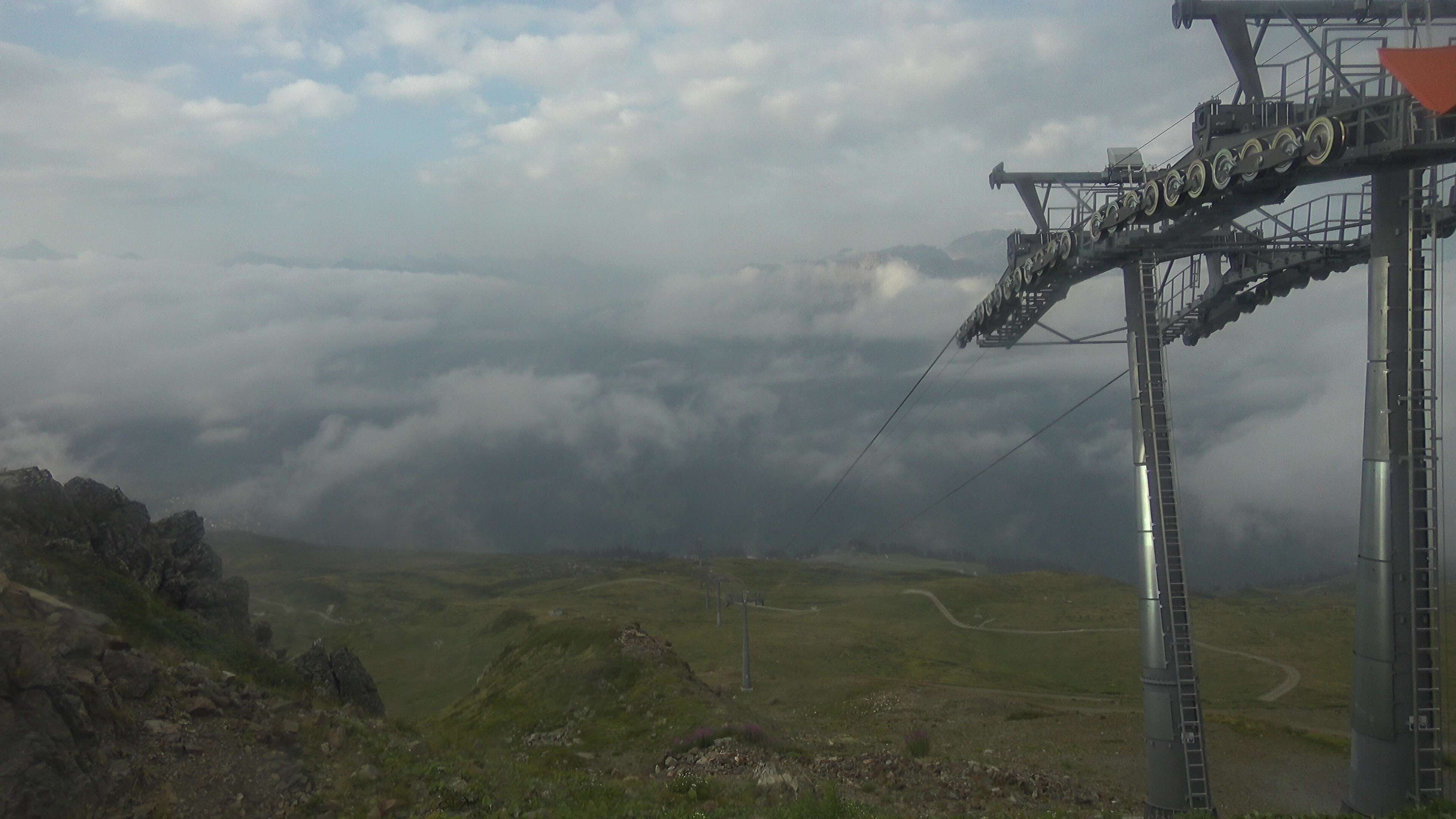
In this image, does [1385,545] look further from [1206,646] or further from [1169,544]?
[1206,646]

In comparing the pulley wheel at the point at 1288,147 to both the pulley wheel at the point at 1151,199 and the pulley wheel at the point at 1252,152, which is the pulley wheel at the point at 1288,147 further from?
the pulley wheel at the point at 1151,199

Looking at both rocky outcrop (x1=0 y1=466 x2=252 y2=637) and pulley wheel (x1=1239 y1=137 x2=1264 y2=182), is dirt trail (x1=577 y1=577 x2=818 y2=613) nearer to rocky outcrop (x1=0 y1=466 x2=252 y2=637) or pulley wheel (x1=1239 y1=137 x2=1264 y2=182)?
rocky outcrop (x1=0 y1=466 x2=252 y2=637)

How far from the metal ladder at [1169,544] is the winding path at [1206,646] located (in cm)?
3951

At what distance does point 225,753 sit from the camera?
17719mm

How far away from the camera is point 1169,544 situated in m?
21.3

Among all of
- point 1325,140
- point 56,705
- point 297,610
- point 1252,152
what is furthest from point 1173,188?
point 297,610

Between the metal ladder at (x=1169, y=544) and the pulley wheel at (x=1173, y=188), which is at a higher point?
the pulley wheel at (x=1173, y=188)

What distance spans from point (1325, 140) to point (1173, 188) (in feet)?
11.6

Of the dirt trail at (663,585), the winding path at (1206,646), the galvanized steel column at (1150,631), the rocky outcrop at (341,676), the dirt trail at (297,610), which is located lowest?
the dirt trail at (663,585)

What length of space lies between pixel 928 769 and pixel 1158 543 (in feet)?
36.8

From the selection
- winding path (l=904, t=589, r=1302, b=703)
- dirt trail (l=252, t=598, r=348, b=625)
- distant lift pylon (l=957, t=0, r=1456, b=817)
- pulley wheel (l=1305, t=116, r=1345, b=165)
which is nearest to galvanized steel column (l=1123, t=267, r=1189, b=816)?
distant lift pylon (l=957, t=0, r=1456, b=817)

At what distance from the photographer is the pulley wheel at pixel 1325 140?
15438 mm

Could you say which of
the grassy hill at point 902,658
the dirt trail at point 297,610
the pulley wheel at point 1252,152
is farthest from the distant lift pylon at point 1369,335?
the dirt trail at point 297,610

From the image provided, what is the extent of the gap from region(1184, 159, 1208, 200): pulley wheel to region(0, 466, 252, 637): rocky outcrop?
32.9 metres
